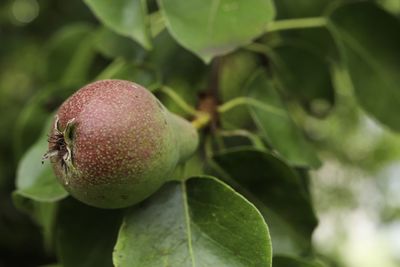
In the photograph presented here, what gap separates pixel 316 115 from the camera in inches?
43.1

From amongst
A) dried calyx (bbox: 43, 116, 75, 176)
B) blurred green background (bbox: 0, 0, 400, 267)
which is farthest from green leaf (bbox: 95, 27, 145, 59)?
blurred green background (bbox: 0, 0, 400, 267)

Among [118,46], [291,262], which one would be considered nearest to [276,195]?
[291,262]

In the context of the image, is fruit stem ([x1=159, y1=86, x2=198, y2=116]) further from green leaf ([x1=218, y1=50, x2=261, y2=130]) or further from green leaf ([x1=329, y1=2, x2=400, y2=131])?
green leaf ([x1=329, y1=2, x2=400, y2=131])

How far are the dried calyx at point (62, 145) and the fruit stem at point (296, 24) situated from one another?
526 millimetres

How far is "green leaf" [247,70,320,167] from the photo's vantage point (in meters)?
0.85

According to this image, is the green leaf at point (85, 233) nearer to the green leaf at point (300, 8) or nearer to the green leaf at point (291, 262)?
the green leaf at point (291, 262)

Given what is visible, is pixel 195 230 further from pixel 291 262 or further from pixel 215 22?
pixel 215 22

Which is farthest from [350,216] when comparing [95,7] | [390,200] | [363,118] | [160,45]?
[95,7]

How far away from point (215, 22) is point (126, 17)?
121 millimetres

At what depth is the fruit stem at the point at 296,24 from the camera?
1043mm

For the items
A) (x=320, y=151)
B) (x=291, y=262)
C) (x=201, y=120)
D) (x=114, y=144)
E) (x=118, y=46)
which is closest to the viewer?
(x=114, y=144)

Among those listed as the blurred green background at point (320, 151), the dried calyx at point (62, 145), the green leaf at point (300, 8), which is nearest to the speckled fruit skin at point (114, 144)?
the dried calyx at point (62, 145)

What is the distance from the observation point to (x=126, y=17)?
2.73 ft

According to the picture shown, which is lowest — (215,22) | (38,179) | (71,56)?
(71,56)
